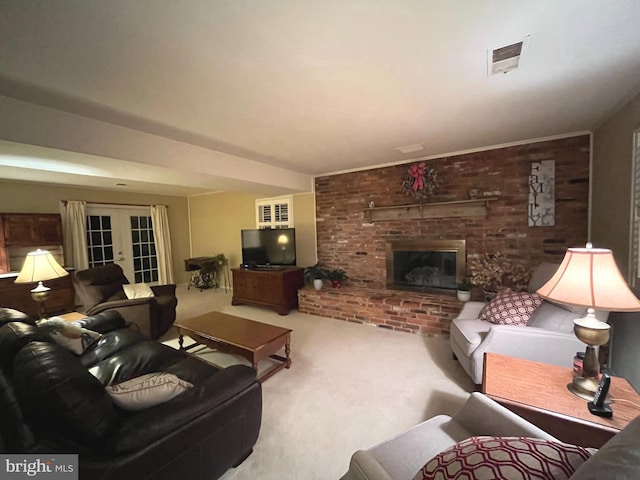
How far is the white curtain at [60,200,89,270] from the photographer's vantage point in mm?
4816

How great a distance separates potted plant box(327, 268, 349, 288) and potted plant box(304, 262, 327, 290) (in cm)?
10

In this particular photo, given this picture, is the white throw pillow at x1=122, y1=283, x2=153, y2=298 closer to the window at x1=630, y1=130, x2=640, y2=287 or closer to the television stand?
the television stand

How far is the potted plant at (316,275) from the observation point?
14.1 ft

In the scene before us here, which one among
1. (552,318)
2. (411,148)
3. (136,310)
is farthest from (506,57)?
(136,310)

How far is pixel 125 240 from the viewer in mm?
5770

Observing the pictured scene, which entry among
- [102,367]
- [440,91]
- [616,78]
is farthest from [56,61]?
[616,78]

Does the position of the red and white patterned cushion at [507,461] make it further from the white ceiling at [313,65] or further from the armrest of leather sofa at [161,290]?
the armrest of leather sofa at [161,290]

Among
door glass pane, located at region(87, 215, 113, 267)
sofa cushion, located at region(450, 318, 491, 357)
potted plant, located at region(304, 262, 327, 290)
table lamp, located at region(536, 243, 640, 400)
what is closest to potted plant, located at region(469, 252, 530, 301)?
sofa cushion, located at region(450, 318, 491, 357)

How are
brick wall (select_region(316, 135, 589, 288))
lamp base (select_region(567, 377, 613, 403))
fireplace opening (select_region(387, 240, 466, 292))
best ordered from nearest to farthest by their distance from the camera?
lamp base (select_region(567, 377, 613, 403)) < brick wall (select_region(316, 135, 589, 288)) < fireplace opening (select_region(387, 240, 466, 292))

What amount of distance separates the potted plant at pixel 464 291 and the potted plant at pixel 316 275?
6.61ft

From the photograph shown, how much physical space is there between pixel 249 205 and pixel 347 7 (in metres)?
4.81

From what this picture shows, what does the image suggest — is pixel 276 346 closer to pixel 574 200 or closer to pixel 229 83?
pixel 229 83

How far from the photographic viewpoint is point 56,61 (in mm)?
1447

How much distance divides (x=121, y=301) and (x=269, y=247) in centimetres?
232
